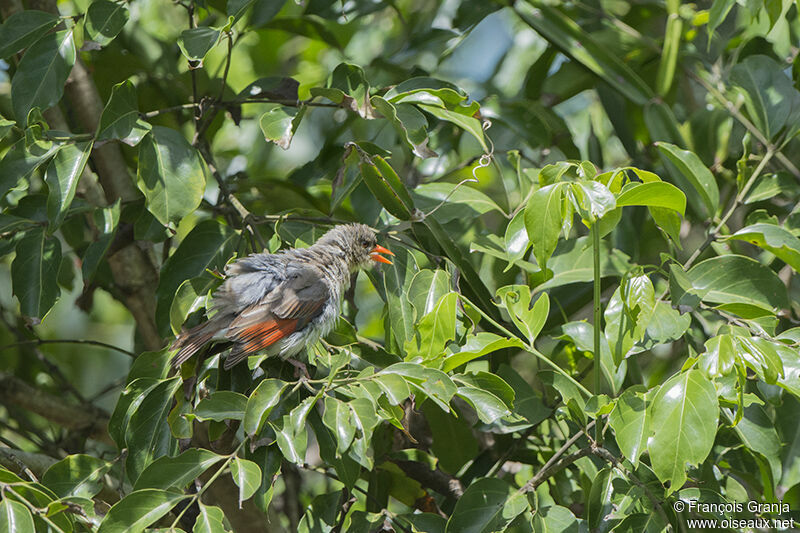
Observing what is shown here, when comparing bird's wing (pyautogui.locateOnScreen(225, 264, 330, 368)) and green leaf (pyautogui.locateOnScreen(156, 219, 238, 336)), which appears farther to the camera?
green leaf (pyautogui.locateOnScreen(156, 219, 238, 336))

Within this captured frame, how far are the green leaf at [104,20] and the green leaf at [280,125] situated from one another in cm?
50

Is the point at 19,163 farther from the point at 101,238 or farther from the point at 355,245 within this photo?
the point at 355,245

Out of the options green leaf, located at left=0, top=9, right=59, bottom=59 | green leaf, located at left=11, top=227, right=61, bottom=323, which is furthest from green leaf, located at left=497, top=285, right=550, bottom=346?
green leaf, located at left=0, top=9, right=59, bottom=59

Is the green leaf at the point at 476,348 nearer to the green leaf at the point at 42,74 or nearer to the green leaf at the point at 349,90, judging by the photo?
the green leaf at the point at 349,90

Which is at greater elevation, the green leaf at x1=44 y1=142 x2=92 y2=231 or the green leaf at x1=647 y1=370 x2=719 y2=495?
the green leaf at x1=44 y1=142 x2=92 y2=231

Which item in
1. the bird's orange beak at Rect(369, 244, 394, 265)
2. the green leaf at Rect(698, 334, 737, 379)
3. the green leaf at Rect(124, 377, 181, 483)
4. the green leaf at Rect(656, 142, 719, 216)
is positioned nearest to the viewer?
the green leaf at Rect(698, 334, 737, 379)

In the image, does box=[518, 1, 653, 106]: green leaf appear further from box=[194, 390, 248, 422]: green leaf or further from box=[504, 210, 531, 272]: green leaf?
box=[194, 390, 248, 422]: green leaf

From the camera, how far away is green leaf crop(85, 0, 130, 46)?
2.18 meters

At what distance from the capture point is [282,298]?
8.17ft

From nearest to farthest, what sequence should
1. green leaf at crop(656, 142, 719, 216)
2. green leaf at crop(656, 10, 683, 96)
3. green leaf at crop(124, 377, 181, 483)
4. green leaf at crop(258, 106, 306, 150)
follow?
green leaf at crop(124, 377, 181, 483) → green leaf at crop(258, 106, 306, 150) → green leaf at crop(656, 142, 719, 216) → green leaf at crop(656, 10, 683, 96)

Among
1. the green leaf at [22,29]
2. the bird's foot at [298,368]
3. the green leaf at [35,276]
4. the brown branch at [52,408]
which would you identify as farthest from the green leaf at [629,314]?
the brown branch at [52,408]

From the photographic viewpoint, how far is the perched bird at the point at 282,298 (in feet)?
7.18

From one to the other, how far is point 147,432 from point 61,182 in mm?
700

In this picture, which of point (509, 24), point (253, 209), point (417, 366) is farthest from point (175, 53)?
point (509, 24)
